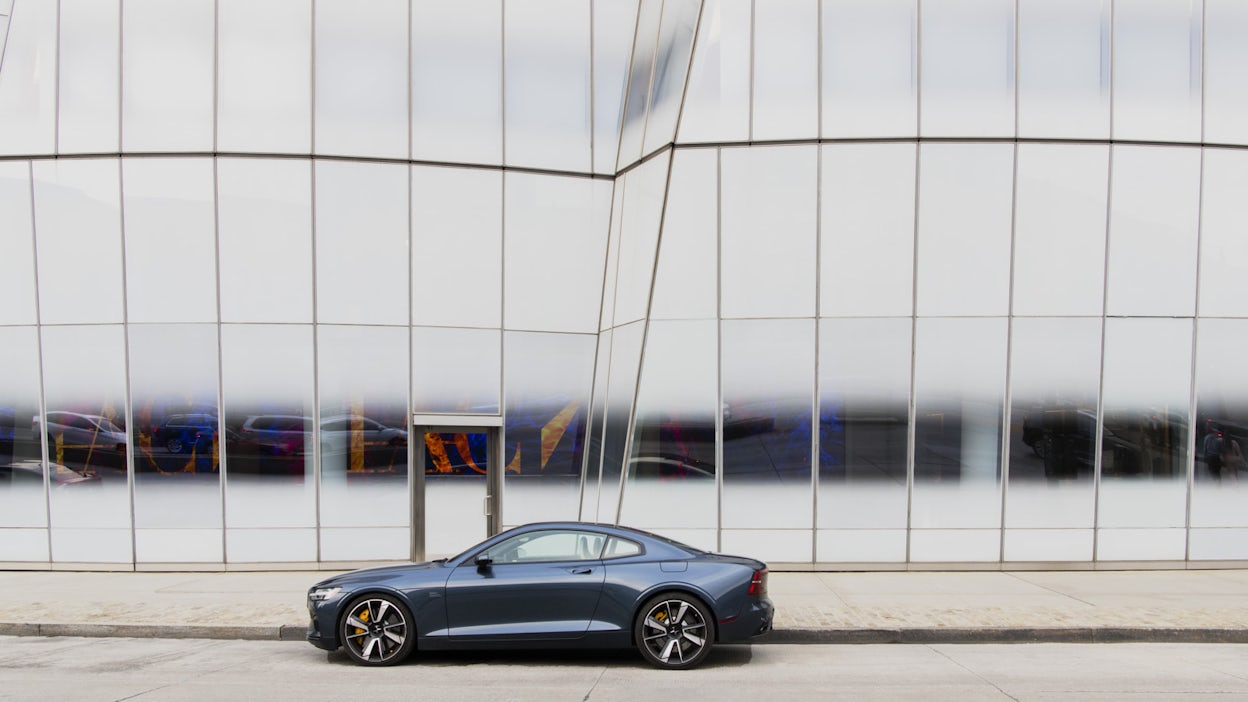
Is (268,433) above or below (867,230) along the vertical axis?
below

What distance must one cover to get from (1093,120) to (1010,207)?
1.78 metres

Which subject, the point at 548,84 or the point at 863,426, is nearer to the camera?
the point at 863,426

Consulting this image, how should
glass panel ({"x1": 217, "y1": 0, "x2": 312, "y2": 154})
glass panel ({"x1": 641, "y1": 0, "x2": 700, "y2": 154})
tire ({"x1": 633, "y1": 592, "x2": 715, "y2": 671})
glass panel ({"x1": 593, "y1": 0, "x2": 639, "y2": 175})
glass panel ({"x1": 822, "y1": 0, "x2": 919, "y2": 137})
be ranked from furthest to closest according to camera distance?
glass panel ({"x1": 593, "y1": 0, "x2": 639, "y2": 175})
glass panel ({"x1": 217, "y1": 0, "x2": 312, "y2": 154})
glass panel ({"x1": 641, "y1": 0, "x2": 700, "y2": 154})
glass panel ({"x1": 822, "y1": 0, "x2": 919, "y2": 137})
tire ({"x1": 633, "y1": 592, "x2": 715, "y2": 671})

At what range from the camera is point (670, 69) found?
1456 centimetres

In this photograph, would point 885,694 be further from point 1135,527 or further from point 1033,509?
point 1135,527

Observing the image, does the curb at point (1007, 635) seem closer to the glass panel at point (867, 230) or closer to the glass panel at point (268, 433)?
the glass panel at point (867, 230)

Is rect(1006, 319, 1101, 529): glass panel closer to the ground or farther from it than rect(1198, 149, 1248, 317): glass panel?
closer to the ground

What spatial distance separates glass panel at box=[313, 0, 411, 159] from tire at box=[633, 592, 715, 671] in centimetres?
906

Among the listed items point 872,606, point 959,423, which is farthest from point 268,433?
point 959,423

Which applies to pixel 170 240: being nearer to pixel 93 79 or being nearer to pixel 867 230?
pixel 93 79

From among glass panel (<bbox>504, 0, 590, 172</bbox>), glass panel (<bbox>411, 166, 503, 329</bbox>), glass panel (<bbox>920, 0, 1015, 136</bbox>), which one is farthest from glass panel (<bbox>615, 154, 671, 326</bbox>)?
glass panel (<bbox>920, 0, 1015, 136</bbox>)

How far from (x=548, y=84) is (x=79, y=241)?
7.57 metres

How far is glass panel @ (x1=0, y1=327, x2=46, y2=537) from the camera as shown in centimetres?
1441

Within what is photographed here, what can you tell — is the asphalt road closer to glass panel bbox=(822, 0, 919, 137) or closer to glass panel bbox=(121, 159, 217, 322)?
glass panel bbox=(121, 159, 217, 322)
